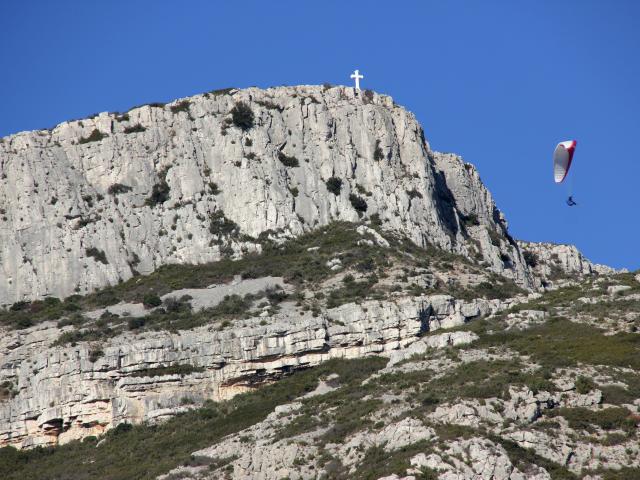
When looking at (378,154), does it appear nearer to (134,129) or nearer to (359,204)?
(359,204)

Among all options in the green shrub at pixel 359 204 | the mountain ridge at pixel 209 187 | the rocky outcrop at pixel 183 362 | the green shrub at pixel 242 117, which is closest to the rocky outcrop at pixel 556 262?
the mountain ridge at pixel 209 187

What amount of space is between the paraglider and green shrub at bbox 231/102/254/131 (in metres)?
39.0

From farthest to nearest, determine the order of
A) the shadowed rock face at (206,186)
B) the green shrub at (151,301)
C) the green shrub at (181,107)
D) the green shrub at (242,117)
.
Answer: the green shrub at (181,107)
the green shrub at (242,117)
the shadowed rock face at (206,186)
the green shrub at (151,301)

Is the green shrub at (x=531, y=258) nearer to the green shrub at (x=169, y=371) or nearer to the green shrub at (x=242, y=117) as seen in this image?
the green shrub at (x=242, y=117)

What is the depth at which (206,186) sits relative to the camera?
130875mm

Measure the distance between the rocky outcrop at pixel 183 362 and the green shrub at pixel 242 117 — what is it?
25.7m

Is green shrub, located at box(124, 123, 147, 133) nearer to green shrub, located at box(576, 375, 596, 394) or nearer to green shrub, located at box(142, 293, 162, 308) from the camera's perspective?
green shrub, located at box(142, 293, 162, 308)

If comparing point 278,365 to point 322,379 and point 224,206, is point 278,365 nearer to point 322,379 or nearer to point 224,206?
point 322,379

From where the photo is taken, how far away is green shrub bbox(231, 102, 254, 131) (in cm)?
13400

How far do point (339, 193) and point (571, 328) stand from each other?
1185 inches

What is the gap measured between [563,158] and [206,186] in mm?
38059

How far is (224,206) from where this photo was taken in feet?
424

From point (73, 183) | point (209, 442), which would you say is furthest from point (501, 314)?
point (73, 183)

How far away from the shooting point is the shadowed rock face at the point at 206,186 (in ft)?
415
